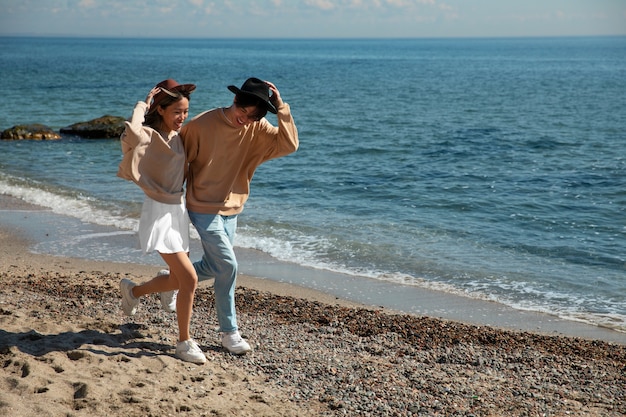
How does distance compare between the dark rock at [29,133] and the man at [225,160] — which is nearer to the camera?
the man at [225,160]

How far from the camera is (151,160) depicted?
496 cm

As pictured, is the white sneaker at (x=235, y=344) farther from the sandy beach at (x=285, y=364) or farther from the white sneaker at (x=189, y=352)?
the white sneaker at (x=189, y=352)

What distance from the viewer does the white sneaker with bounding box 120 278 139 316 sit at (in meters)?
5.64

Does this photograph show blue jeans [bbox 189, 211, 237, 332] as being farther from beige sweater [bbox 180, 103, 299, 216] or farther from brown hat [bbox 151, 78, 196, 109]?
brown hat [bbox 151, 78, 196, 109]

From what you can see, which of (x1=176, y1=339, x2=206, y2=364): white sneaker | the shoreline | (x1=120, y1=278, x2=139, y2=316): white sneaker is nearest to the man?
(x1=176, y1=339, x2=206, y2=364): white sneaker

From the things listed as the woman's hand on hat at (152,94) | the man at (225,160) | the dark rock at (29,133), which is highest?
the woman's hand on hat at (152,94)

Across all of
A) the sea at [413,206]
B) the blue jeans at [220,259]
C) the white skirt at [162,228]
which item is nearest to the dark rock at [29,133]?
the sea at [413,206]

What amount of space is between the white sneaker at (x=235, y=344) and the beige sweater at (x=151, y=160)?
3.69ft

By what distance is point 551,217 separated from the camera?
13172 millimetres

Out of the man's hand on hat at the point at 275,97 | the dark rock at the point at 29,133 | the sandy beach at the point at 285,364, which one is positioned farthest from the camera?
the dark rock at the point at 29,133

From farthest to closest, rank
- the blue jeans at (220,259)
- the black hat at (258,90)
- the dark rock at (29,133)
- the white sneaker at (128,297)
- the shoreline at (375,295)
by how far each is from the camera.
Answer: the dark rock at (29,133) → the shoreline at (375,295) → the white sneaker at (128,297) → the blue jeans at (220,259) → the black hat at (258,90)

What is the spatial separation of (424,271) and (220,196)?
4936mm

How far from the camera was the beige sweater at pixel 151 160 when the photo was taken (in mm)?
4891

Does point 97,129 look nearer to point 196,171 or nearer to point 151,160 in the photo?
point 196,171
